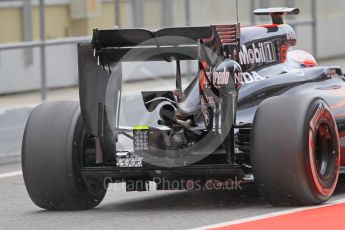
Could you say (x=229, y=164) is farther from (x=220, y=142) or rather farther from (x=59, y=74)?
(x=59, y=74)

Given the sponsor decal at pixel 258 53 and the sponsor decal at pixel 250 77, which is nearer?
the sponsor decal at pixel 250 77

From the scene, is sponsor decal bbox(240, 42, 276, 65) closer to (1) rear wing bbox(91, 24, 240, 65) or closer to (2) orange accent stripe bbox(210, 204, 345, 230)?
(1) rear wing bbox(91, 24, 240, 65)

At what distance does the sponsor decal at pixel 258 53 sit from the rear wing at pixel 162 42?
801 millimetres

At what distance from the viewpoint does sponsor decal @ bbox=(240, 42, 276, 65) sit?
9695 mm

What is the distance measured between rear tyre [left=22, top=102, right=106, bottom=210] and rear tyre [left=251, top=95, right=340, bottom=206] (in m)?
1.48

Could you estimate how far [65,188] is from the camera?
8891mm

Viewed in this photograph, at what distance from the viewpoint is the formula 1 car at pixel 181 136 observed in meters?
8.41

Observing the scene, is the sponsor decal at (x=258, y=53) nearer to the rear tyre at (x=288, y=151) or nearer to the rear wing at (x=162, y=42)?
the rear wing at (x=162, y=42)

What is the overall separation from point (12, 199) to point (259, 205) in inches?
98.7

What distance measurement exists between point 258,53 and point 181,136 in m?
1.47

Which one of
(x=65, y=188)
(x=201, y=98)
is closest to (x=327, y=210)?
(x=201, y=98)

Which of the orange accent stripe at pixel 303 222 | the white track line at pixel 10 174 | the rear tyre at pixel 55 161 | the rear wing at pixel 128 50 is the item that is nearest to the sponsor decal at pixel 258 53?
the rear wing at pixel 128 50

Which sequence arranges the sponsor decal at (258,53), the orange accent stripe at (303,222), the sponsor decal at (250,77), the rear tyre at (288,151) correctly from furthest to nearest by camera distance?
the sponsor decal at (258,53)
the sponsor decal at (250,77)
the rear tyre at (288,151)
the orange accent stripe at (303,222)

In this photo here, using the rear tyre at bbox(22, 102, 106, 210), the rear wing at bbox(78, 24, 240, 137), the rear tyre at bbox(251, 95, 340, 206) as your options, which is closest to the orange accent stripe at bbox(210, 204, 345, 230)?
the rear tyre at bbox(251, 95, 340, 206)
